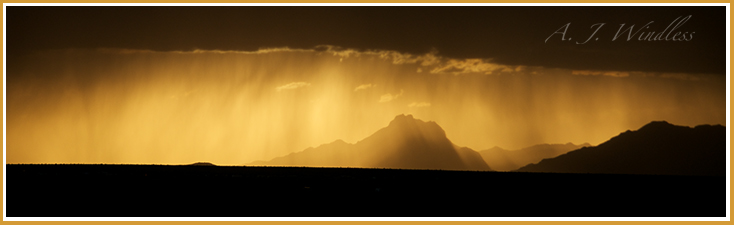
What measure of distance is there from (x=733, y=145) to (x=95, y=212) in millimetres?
40148

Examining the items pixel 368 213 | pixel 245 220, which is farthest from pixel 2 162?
pixel 368 213

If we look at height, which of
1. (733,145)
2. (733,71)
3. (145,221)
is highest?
(733,71)

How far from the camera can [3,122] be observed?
28.4 metres

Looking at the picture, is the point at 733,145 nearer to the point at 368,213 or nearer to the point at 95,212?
the point at 368,213

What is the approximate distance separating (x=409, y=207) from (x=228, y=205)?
16.1 meters

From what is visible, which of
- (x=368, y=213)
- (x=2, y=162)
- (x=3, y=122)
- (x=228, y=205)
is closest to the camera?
(x=2, y=162)

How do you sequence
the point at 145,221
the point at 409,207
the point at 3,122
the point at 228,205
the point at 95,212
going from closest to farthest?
the point at 145,221, the point at 3,122, the point at 95,212, the point at 228,205, the point at 409,207

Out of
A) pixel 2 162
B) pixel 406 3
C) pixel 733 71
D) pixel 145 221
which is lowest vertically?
pixel 145 221

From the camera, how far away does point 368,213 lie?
45.5 m

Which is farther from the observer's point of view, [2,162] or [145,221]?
[2,162]

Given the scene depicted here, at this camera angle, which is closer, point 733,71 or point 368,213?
point 733,71

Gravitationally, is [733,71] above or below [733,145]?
above

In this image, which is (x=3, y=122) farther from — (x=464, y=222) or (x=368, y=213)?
(x=368, y=213)

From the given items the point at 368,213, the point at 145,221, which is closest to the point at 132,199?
the point at 368,213
